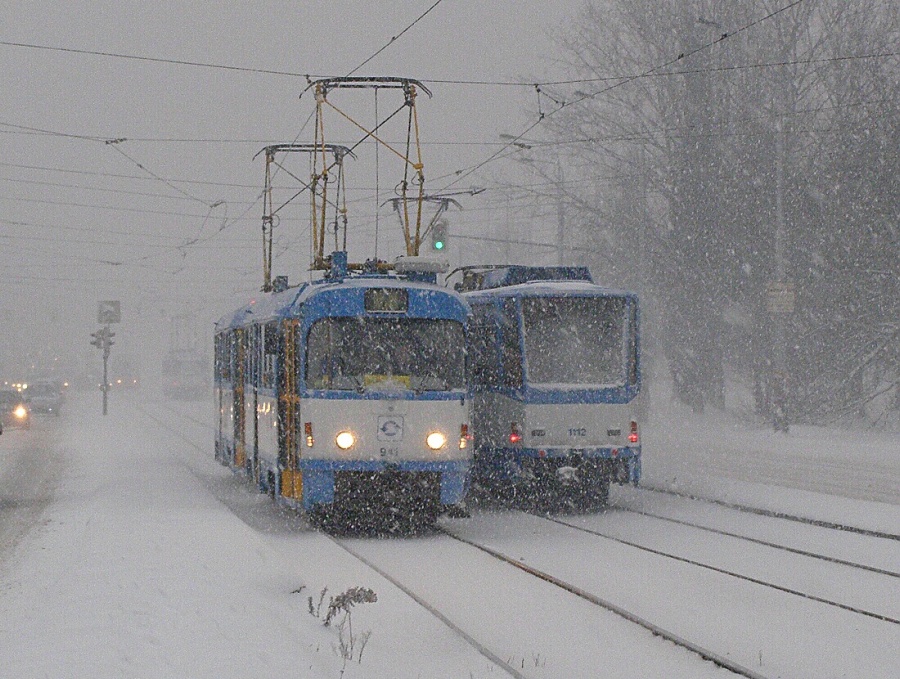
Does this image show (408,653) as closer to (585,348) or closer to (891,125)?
(585,348)

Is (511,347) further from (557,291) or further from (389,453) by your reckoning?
(389,453)

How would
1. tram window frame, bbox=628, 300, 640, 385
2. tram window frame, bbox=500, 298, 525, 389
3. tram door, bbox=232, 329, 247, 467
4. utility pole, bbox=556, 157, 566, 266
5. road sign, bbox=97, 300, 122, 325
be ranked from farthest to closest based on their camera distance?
road sign, bbox=97, 300, 122, 325 → utility pole, bbox=556, 157, 566, 266 → tram door, bbox=232, 329, 247, 467 → tram window frame, bbox=628, 300, 640, 385 → tram window frame, bbox=500, 298, 525, 389

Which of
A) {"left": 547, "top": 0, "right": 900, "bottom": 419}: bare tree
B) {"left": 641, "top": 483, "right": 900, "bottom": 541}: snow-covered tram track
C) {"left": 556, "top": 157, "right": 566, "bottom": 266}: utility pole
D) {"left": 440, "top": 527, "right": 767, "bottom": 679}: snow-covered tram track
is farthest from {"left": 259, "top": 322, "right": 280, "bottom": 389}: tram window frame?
{"left": 556, "top": 157, "right": 566, "bottom": 266}: utility pole

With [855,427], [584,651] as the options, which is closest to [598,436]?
[584,651]

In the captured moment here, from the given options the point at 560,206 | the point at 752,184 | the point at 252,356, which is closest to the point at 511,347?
the point at 252,356

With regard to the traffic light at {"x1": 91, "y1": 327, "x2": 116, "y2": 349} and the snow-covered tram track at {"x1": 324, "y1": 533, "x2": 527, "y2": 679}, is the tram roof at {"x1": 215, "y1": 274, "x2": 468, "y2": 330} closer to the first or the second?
the snow-covered tram track at {"x1": 324, "y1": 533, "x2": 527, "y2": 679}

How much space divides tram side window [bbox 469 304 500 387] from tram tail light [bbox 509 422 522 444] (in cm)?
72

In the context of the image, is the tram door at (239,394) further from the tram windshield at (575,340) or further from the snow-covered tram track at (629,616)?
the snow-covered tram track at (629,616)

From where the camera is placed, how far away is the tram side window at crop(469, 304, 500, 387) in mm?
17656

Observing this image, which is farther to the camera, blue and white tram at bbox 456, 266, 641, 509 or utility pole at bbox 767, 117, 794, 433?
utility pole at bbox 767, 117, 794, 433

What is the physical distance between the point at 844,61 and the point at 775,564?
23.3 metres

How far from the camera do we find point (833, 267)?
31016mm

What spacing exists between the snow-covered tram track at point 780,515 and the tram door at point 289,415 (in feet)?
19.9

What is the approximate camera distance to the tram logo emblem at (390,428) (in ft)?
48.2
